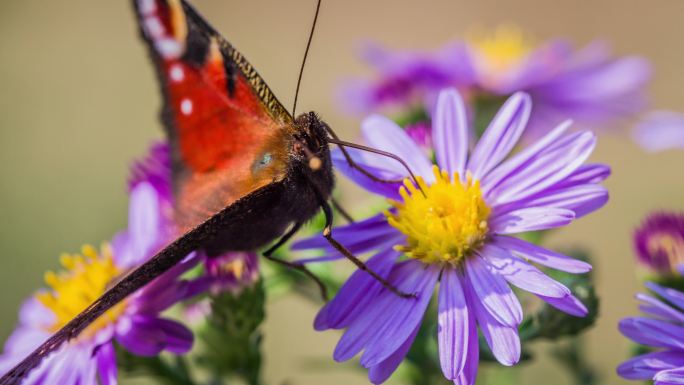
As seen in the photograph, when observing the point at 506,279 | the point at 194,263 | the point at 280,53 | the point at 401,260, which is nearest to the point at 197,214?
the point at 194,263

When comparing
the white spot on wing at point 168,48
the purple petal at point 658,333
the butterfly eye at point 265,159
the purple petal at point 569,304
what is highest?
the white spot on wing at point 168,48

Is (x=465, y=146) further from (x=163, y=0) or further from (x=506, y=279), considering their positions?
(x=163, y=0)

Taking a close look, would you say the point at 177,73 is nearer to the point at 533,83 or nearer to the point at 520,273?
the point at 520,273

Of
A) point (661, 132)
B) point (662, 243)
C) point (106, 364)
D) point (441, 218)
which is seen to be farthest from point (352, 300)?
point (661, 132)

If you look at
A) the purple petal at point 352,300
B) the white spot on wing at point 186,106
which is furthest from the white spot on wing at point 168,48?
the purple petal at point 352,300

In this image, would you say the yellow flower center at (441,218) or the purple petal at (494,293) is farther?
the yellow flower center at (441,218)

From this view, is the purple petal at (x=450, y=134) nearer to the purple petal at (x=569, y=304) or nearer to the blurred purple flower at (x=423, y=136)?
the blurred purple flower at (x=423, y=136)
